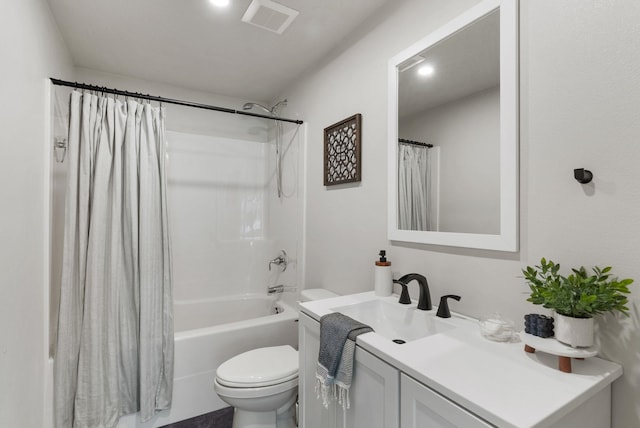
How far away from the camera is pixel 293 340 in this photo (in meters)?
2.22

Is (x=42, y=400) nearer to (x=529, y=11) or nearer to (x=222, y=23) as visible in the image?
(x=222, y=23)

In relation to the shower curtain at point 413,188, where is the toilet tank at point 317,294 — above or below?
below

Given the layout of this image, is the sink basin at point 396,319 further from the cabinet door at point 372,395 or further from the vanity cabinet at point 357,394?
the cabinet door at point 372,395

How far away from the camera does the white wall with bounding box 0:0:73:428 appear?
1160 mm

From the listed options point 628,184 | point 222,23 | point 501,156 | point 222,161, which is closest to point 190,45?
point 222,23

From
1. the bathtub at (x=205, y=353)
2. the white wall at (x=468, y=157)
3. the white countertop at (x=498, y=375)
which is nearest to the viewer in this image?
the white countertop at (x=498, y=375)

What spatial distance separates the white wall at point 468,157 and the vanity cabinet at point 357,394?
669mm

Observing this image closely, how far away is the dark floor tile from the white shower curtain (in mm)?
170

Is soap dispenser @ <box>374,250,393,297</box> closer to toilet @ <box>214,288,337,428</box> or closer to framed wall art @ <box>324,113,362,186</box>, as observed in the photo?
framed wall art @ <box>324,113,362,186</box>

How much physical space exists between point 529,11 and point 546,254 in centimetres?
84

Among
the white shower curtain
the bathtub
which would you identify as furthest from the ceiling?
the bathtub

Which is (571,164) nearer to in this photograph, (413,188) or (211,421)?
(413,188)

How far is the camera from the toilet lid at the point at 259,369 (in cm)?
155

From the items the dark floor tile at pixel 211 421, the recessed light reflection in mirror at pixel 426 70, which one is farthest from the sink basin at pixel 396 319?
the dark floor tile at pixel 211 421
